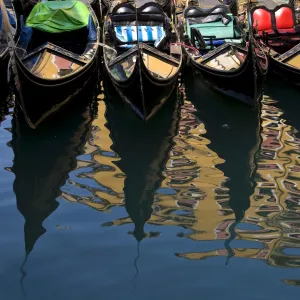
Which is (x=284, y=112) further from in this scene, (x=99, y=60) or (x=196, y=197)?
(x=99, y=60)

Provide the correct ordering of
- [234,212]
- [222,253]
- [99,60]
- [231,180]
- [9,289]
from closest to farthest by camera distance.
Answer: [9,289] → [222,253] → [234,212] → [231,180] → [99,60]

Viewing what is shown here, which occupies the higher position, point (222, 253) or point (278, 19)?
point (278, 19)

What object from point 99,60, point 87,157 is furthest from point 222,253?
point 99,60

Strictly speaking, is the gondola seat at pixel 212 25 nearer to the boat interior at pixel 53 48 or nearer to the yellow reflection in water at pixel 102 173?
the boat interior at pixel 53 48

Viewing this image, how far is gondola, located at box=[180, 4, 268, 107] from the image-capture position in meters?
7.11

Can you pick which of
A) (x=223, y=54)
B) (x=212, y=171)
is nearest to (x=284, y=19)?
(x=223, y=54)

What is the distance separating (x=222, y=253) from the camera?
3826mm

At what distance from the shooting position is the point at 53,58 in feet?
24.5

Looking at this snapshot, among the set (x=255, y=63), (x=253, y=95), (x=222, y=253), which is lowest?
(x=222, y=253)

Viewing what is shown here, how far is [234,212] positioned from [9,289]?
6.93ft

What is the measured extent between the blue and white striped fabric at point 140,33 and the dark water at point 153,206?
2.12 metres

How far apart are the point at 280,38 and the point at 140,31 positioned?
8.82 ft

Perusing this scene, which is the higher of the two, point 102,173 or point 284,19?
point 284,19

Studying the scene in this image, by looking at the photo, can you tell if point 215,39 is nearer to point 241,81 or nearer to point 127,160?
point 241,81
